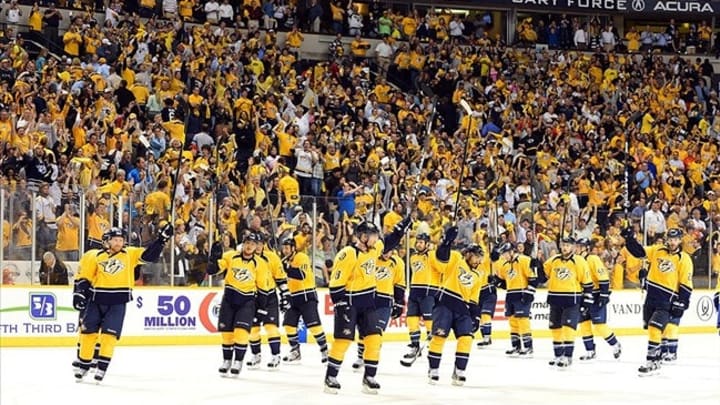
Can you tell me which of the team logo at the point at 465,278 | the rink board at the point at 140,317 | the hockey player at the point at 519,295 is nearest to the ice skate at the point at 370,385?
the team logo at the point at 465,278

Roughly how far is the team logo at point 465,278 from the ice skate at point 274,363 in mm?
3012

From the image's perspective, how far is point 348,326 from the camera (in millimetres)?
14508

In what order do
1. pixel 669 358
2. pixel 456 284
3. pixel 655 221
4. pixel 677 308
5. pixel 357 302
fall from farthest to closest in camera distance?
pixel 655 221, pixel 669 358, pixel 677 308, pixel 456 284, pixel 357 302

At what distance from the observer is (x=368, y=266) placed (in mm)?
14734

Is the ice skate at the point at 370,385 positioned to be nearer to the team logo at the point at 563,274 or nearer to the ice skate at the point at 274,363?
the ice skate at the point at 274,363

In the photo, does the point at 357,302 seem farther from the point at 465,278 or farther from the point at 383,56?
the point at 383,56

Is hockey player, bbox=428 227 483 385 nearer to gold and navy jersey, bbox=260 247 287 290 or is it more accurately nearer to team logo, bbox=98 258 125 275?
gold and navy jersey, bbox=260 247 287 290

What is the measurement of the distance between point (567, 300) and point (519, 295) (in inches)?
76.9

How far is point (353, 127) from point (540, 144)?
16.9 feet

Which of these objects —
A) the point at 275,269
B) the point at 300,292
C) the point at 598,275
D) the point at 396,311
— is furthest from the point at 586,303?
the point at 275,269

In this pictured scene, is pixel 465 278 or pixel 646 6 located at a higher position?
pixel 646 6

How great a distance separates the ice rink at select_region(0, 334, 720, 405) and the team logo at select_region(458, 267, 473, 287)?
1.18m

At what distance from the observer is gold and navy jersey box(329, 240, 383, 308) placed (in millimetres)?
14625

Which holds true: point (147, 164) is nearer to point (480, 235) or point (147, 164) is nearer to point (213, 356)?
point (213, 356)
